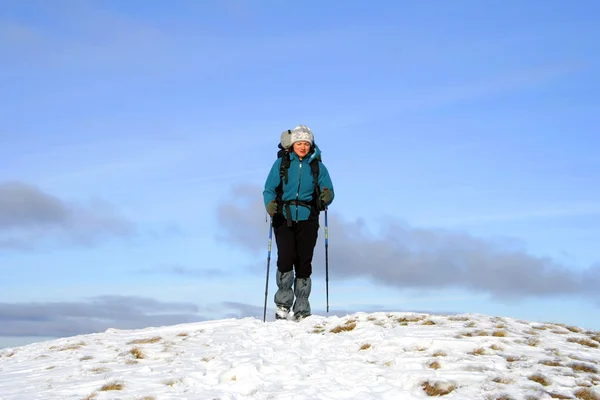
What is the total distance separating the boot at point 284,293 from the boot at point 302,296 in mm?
144

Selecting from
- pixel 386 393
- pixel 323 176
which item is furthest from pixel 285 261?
pixel 386 393

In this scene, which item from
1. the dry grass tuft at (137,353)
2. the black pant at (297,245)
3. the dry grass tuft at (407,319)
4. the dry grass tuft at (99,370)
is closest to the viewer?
the dry grass tuft at (99,370)

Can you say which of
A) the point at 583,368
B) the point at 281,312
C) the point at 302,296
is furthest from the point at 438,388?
the point at 281,312

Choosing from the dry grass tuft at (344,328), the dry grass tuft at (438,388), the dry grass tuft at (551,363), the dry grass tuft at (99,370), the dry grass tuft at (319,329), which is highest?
the dry grass tuft at (344,328)

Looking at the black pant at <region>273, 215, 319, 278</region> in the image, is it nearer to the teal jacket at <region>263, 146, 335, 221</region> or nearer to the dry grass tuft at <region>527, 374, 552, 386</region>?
the teal jacket at <region>263, 146, 335, 221</region>

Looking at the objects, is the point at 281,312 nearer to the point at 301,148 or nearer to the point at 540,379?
the point at 301,148

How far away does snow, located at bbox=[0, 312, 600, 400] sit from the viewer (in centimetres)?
863

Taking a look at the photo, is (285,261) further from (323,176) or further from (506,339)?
(506,339)

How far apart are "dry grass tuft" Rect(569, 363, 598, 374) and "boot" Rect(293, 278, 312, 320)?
6.47m

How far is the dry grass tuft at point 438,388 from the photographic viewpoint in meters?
8.41

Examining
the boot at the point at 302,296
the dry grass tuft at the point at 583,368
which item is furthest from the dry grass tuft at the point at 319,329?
the dry grass tuft at the point at 583,368

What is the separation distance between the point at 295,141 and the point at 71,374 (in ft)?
23.4

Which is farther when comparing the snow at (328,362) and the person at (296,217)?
the person at (296,217)

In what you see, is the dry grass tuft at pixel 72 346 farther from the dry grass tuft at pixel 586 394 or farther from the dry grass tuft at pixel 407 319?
the dry grass tuft at pixel 586 394
